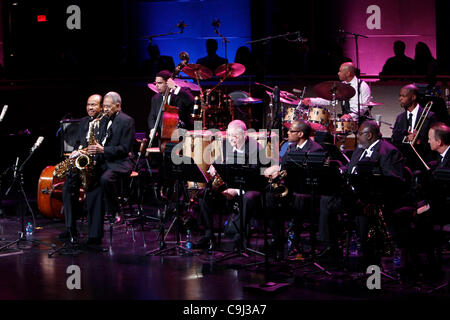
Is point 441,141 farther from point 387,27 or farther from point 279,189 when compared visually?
point 387,27

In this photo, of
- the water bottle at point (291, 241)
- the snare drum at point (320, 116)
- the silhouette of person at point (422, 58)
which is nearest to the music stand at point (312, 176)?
the water bottle at point (291, 241)

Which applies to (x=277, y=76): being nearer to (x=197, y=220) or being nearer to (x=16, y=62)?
(x=197, y=220)

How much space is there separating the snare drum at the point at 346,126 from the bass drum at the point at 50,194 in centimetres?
396

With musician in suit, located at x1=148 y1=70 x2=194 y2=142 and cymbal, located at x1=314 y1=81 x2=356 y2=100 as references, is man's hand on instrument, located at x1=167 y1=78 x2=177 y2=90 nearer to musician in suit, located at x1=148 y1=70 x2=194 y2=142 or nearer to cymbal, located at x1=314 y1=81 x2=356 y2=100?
musician in suit, located at x1=148 y1=70 x2=194 y2=142

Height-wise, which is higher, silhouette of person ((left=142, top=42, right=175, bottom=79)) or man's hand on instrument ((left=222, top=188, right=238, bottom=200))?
silhouette of person ((left=142, top=42, right=175, bottom=79))

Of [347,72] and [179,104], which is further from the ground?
[347,72]

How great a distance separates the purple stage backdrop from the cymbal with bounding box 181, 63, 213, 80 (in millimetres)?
3389

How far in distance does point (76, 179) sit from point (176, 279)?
224 centimetres

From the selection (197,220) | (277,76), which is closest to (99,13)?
(277,76)

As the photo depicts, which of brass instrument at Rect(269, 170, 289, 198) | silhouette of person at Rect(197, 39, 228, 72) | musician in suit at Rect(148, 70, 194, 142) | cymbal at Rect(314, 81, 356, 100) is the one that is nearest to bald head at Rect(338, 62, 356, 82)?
cymbal at Rect(314, 81, 356, 100)

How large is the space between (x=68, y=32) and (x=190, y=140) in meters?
4.53

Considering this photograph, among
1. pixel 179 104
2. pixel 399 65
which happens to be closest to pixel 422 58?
pixel 399 65

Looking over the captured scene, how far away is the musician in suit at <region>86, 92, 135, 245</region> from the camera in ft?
24.0

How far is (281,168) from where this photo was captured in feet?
21.7
